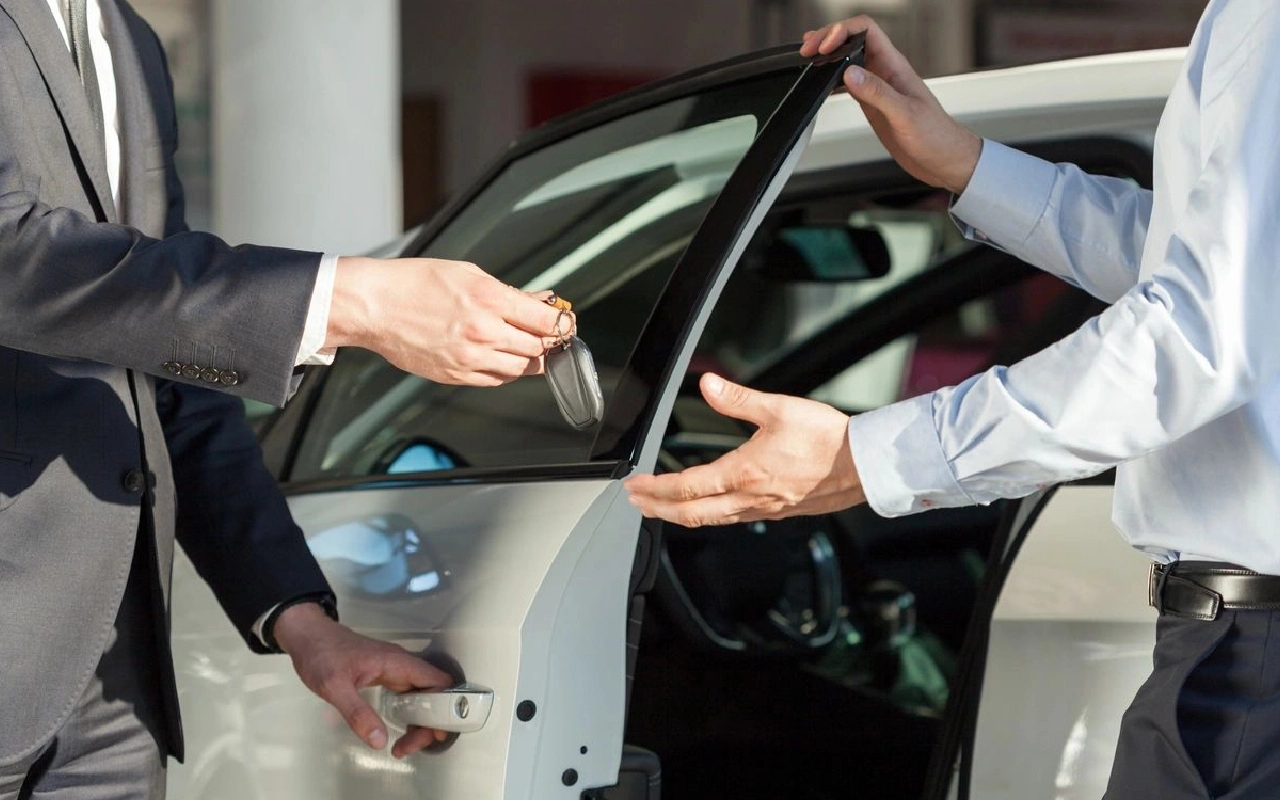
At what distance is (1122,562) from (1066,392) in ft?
1.91

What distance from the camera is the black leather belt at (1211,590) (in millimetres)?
1202

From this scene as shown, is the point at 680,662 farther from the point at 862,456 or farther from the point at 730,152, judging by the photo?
the point at 862,456

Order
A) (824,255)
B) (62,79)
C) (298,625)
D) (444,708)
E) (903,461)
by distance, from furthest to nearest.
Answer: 1. (824,255)
2. (298,625)
3. (444,708)
4. (62,79)
5. (903,461)

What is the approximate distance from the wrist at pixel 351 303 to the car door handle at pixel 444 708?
1.33 feet

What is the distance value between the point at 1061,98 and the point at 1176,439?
91cm

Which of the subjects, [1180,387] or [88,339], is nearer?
[1180,387]

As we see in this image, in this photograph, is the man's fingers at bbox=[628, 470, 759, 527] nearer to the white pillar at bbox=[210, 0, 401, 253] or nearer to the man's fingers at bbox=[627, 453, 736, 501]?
the man's fingers at bbox=[627, 453, 736, 501]

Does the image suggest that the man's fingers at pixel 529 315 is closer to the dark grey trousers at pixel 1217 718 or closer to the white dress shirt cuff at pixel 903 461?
the white dress shirt cuff at pixel 903 461

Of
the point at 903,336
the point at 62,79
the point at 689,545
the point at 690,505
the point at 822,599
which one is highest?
the point at 62,79

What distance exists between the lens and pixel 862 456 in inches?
49.8

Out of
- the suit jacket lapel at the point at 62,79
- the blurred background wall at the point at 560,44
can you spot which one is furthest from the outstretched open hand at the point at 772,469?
the blurred background wall at the point at 560,44

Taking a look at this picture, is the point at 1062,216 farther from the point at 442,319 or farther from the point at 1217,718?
the point at 442,319

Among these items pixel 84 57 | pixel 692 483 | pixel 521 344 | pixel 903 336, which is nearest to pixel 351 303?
pixel 521 344

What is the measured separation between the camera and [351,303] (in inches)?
50.8
